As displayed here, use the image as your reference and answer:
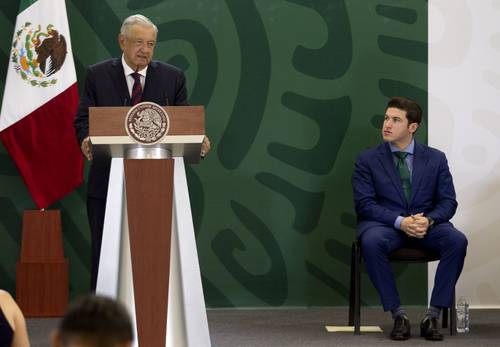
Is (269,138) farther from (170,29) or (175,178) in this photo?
(175,178)

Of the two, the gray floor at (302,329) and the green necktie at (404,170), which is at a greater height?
the green necktie at (404,170)

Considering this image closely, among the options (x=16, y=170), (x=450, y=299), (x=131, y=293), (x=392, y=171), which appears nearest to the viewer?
(x=131, y=293)

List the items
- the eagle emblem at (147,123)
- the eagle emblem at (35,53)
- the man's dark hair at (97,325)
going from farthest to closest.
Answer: the eagle emblem at (35,53) → the eagle emblem at (147,123) → the man's dark hair at (97,325)

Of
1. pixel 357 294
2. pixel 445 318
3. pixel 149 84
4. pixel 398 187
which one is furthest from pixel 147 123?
pixel 445 318

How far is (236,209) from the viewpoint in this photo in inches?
227

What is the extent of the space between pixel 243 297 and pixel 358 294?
3.63 feet

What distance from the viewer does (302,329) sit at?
5.02 meters

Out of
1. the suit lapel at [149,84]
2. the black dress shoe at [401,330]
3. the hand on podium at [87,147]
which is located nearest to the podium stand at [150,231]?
the hand on podium at [87,147]

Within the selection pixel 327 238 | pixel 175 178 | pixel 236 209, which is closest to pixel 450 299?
pixel 327 238

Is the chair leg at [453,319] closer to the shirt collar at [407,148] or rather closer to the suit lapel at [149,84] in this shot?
the shirt collar at [407,148]

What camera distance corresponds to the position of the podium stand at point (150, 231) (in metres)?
3.40

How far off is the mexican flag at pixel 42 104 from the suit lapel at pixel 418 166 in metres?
2.12

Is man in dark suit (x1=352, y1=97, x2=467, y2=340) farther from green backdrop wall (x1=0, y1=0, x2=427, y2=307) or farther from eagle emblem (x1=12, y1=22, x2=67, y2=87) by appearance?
eagle emblem (x1=12, y1=22, x2=67, y2=87)

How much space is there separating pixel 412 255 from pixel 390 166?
1.92 ft
